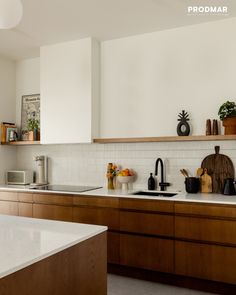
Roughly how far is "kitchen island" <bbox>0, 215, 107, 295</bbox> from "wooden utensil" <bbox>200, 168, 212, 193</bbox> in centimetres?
192

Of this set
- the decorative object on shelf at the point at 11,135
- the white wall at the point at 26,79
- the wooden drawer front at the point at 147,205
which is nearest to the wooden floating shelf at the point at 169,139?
the wooden drawer front at the point at 147,205

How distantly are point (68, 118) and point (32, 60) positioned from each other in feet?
4.51

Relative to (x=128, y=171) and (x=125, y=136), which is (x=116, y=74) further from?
(x=128, y=171)

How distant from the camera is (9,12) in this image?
1556 millimetres

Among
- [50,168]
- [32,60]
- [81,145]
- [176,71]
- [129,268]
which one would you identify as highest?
[32,60]

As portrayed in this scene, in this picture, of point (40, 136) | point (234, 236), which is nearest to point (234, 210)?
point (234, 236)

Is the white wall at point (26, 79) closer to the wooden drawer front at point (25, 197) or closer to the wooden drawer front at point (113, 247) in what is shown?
the wooden drawer front at point (25, 197)

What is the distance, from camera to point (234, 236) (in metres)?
2.81

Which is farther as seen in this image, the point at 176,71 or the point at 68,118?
the point at 68,118

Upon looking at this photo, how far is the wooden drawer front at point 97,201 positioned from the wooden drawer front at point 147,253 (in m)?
0.35

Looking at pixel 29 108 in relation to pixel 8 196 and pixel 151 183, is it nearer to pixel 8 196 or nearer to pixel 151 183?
pixel 8 196

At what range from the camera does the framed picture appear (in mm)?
4703

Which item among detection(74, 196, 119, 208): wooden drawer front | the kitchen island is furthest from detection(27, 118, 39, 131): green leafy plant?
the kitchen island

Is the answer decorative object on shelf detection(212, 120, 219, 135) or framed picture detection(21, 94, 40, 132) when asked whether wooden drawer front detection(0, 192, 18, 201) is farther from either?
decorative object on shelf detection(212, 120, 219, 135)
